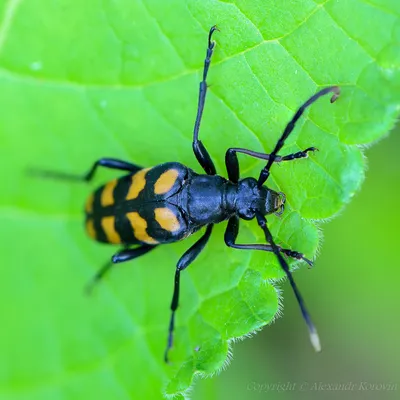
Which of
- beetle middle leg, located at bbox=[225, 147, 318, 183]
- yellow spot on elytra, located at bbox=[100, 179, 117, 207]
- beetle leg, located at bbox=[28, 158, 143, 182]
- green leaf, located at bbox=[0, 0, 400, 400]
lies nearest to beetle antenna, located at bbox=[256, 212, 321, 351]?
green leaf, located at bbox=[0, 0, 400, 400]

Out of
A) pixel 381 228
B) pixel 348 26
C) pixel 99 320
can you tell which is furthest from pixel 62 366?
pixel 348 26

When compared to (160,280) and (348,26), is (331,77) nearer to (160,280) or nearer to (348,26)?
(348,26)

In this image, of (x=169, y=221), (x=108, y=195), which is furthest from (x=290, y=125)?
(x=108, y=195)

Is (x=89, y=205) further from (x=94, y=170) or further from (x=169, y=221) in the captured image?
(x=169, y=221)

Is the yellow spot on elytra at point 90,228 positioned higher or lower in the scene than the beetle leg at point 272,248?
lower

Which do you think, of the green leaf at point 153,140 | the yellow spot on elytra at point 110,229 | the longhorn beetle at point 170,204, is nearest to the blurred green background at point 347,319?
the green leaf at point 153,140

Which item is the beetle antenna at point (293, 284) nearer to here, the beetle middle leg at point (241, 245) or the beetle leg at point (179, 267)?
the beetle middle leg at point (241, 245)
